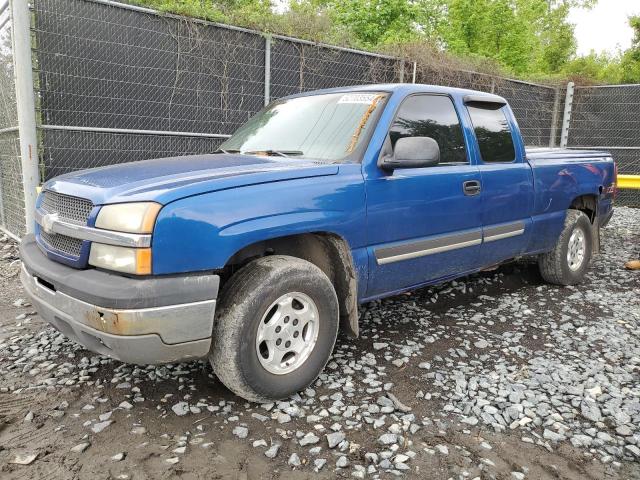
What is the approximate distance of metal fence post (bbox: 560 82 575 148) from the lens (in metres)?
12.2

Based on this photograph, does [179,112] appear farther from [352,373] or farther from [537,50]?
[537,50]

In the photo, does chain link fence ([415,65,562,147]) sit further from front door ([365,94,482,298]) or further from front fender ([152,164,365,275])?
front fender ([152,164,365,275])

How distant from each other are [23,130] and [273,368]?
4.39m

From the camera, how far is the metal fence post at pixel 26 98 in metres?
5.32

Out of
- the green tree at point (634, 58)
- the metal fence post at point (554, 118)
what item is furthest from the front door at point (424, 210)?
the green tree at point (634, 58)

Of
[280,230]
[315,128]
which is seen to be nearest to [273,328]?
[280,230]

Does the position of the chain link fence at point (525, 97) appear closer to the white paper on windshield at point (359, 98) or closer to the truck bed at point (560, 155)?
the truck bed at point (560, 155)

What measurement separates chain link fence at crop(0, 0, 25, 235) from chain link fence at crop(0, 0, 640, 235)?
0.05ft

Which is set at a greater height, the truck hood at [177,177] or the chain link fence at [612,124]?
the chain link fence at [612,124]

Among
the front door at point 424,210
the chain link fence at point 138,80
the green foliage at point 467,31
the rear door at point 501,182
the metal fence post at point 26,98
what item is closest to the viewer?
the front door at point 424,210

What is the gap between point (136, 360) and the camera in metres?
2.49

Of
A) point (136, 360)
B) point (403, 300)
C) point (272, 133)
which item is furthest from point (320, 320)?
point (403, 300)

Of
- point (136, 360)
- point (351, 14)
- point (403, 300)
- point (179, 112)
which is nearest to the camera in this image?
point (136, 360)

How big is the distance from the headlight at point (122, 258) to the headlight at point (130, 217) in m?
0.10
